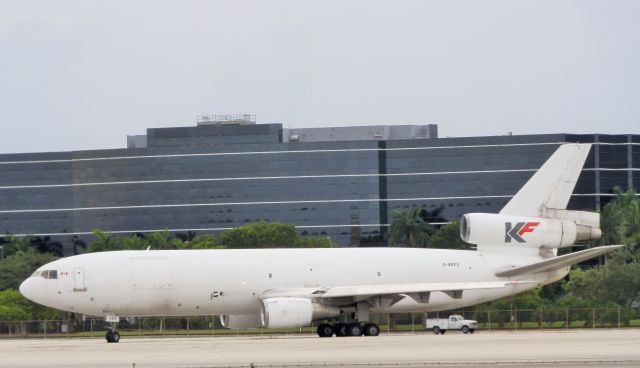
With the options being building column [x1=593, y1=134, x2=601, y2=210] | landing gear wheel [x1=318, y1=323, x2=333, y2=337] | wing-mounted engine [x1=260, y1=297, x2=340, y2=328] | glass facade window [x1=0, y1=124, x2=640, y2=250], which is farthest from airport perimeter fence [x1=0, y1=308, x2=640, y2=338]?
glass facade window [x1=0, y1=124, x2=640, y2=250]

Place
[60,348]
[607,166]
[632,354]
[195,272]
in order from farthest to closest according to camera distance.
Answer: [607,166] → [195,272] → [60,348] → [632,354]

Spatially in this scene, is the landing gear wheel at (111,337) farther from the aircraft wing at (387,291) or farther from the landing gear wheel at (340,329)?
the landing gear wheel at (340,329)

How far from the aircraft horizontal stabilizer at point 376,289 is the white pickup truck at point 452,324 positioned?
12307 mm

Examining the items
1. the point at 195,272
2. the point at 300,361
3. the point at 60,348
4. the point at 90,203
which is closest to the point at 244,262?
the point at 195,272

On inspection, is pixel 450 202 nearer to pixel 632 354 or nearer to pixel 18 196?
pixel 18 196

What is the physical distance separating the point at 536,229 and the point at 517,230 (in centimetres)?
92

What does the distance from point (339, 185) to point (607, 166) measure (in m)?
32.7

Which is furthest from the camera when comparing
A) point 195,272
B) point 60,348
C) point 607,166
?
point 607,166

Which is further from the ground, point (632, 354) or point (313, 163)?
point (313, 163)

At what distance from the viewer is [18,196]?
181750mm

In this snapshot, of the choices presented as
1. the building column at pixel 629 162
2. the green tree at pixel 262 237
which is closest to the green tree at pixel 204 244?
the green tree at pixel 262 237

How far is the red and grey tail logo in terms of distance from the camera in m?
67.6

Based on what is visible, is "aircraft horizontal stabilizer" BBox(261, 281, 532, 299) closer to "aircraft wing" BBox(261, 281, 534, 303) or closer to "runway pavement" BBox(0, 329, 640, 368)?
"aircraft wing" BBox(261, 281, 534, 303)

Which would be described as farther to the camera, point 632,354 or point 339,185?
point 339,185
